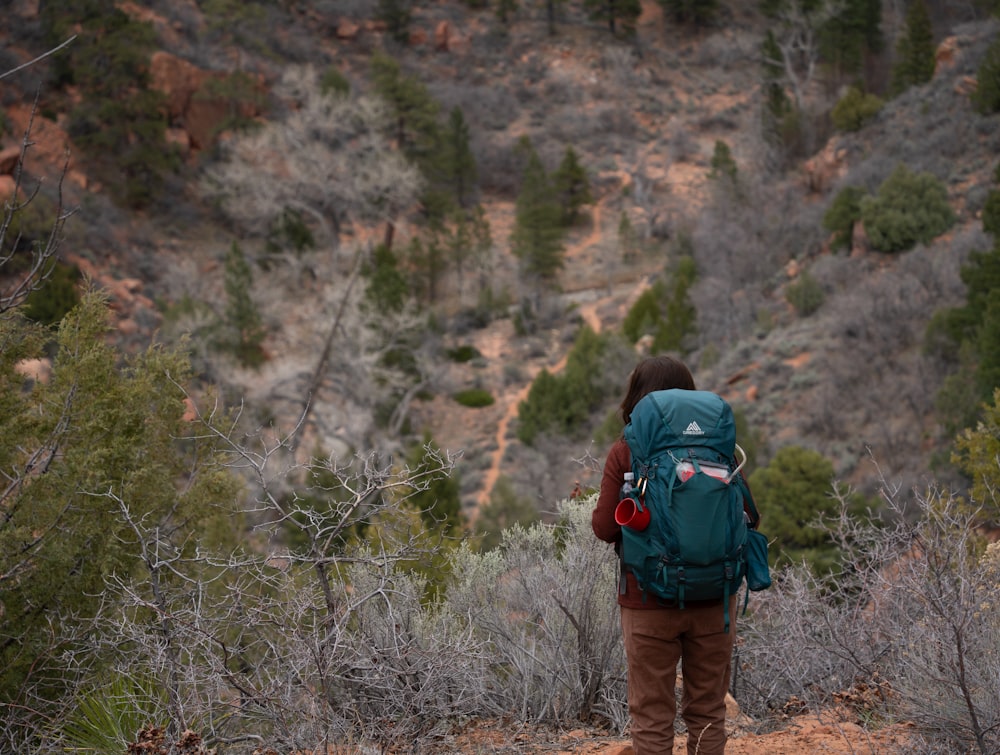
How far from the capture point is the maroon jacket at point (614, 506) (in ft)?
8.40

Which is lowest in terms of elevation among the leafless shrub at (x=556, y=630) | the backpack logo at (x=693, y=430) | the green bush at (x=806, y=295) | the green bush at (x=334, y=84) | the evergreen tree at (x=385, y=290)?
the evergreen tree at (x=385, y=290)

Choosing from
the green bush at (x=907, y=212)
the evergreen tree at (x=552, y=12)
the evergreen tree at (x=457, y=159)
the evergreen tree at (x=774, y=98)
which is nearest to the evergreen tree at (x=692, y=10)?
the evergreen tree at (x=552, y=12)

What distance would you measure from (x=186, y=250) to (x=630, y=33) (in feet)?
88.7

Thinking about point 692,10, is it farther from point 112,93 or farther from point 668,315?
point 112,93

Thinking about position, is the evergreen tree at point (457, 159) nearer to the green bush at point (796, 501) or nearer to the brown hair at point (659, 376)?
the green bush at point (796, 501)

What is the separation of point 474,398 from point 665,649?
783 inches

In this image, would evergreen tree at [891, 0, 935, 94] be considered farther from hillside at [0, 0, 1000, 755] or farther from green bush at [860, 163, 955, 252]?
green bush at [860, 163, 955, 252]

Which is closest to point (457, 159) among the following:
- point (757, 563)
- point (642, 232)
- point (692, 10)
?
point (642, 232)

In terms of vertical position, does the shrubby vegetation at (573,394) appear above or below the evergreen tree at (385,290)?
below

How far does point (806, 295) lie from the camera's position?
1711 centimetres

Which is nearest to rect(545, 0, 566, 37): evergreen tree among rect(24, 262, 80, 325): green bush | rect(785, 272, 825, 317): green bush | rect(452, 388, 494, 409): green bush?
rect(452, 388, 494, 409): green bush

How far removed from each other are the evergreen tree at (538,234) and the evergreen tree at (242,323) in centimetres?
998

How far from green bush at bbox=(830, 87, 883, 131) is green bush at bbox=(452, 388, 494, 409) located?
14010mm

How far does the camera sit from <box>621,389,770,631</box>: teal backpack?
7.91 ft
